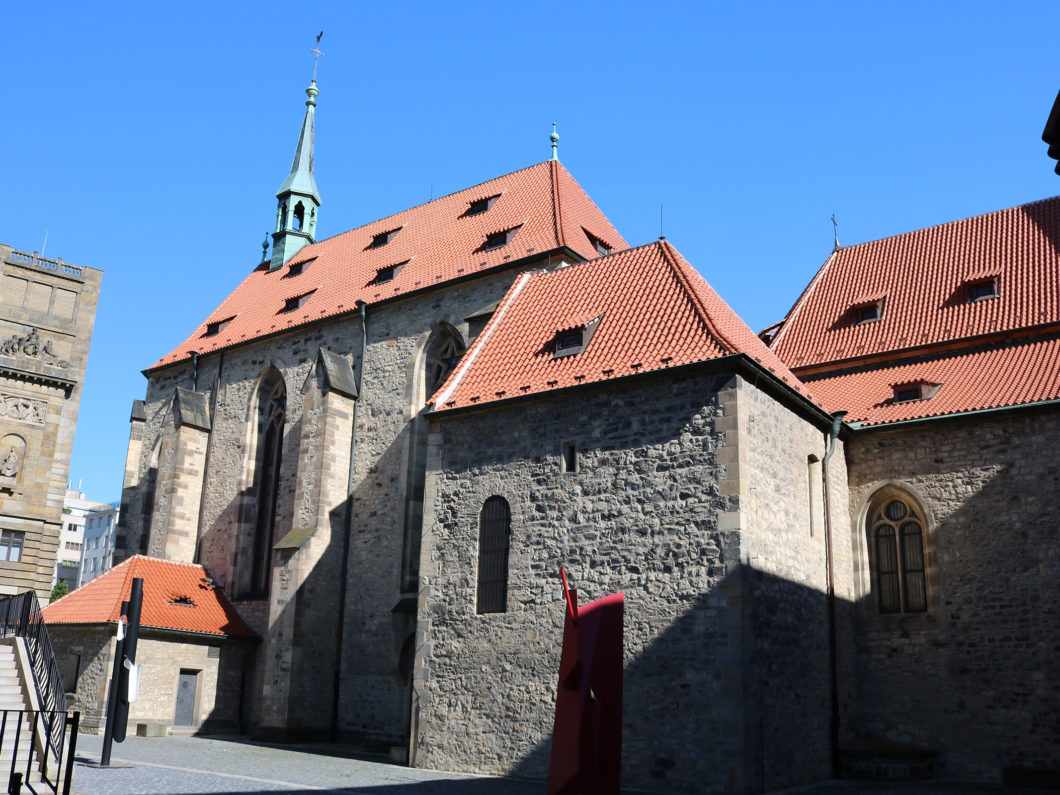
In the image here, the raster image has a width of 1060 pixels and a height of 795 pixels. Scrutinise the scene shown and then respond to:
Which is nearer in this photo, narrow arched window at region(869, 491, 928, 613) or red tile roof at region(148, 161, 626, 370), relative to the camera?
narrow arched window at region(869, 491, 928, 613)

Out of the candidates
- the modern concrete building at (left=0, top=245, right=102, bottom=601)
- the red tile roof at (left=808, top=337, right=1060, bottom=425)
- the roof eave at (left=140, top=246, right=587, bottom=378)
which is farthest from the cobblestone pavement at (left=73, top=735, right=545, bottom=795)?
the roof eave at (left=140, top=246, right=587, bottom=378)

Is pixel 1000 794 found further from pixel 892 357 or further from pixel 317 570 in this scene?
pixel 317 570

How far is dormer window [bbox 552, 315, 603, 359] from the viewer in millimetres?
16828

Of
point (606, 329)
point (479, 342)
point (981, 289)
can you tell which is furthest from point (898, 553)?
point (479, 342)

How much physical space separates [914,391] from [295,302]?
1674cm

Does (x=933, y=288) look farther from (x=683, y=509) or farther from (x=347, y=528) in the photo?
(x=347, y=528)

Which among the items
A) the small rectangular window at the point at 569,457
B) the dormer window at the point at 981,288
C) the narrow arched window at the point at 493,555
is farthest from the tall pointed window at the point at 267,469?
the dormer window at the point at 981,288

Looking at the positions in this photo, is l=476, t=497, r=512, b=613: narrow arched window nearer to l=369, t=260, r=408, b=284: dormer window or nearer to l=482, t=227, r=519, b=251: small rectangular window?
l=482, t=227, r=519, b=251: small rectangular window

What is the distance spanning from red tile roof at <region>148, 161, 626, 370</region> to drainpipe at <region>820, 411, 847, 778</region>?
22.4ft

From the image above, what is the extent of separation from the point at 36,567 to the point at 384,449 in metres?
11.6

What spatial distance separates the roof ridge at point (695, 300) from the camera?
1484cm

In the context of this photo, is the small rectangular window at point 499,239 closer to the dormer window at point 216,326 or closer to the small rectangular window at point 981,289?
the small rectangular window at point 981,289

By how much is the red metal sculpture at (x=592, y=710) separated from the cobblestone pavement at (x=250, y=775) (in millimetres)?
4093

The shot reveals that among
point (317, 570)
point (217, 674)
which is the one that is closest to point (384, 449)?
point (317, 570)
